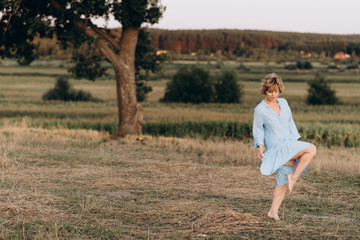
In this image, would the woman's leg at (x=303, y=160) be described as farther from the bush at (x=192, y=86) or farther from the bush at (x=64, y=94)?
the bush at (x=64, y=94)

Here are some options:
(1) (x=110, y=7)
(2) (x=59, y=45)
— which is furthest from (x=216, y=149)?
(2) (x=59, y=45)

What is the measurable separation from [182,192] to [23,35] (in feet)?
52.4

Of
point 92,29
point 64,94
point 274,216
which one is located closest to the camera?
point 274,216

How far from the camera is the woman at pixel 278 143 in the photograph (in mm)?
8008

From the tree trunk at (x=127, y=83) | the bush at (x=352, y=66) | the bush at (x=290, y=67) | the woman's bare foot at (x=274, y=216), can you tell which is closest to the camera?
the woman's bare foot at (x=274, y=216)

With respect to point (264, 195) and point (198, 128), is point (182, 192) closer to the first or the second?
point (264, 195)

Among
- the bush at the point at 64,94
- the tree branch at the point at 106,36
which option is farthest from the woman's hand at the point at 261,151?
the bush at the point at 64,94

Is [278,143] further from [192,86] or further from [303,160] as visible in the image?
[192,86]

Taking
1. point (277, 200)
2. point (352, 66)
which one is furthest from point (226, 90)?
point (352, 66)

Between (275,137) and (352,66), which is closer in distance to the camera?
(275,137)

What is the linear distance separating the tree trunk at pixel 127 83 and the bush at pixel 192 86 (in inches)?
1550

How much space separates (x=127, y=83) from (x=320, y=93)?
147ft

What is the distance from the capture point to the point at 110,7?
910 inches

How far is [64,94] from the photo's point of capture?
2512 inches
